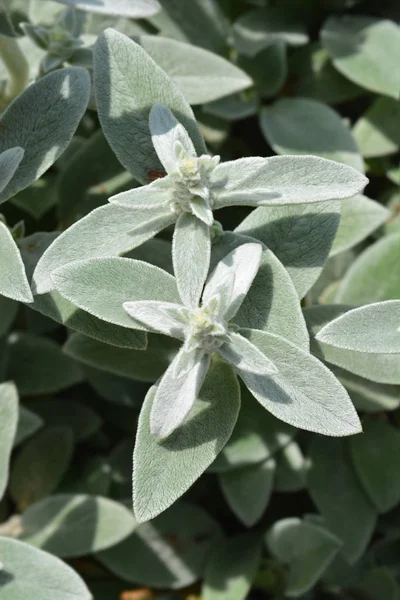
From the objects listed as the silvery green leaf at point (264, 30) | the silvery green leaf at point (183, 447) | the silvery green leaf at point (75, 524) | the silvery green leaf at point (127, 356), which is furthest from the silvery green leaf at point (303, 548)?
the silvery green leaf at point (264, 30)

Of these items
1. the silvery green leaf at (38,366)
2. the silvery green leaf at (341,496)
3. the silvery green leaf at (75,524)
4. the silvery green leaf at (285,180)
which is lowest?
Result: the silvery green leaf at (341,496)

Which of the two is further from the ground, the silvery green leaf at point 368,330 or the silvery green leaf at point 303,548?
the silvery green leaf at point 368,330

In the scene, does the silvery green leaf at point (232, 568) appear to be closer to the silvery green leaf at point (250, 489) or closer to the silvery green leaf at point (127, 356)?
the silvery green leaf at point (250, 489)

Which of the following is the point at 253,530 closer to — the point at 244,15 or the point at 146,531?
the point at 146,531

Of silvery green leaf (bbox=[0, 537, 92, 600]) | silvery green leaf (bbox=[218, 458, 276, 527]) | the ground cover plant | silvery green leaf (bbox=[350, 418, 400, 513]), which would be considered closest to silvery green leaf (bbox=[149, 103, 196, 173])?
the ground cover plant

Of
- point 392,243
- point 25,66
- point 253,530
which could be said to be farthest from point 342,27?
point 253,530

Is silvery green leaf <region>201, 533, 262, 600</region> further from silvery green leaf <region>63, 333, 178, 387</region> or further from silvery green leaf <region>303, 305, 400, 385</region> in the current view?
silvery green leaf <region>303, 305, 400, 385</region>

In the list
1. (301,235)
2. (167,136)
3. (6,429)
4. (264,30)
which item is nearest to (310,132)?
(264,30)
